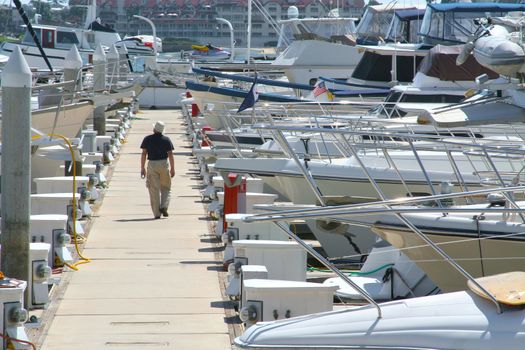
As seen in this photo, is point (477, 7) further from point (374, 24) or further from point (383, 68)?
point (374, 24)

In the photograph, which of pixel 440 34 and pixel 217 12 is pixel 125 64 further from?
pixel 217 12

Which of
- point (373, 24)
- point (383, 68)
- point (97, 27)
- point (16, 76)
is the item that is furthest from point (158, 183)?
point (97, 27)

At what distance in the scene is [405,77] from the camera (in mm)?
25781

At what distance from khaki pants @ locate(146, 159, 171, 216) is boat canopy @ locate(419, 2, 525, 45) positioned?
8202mm

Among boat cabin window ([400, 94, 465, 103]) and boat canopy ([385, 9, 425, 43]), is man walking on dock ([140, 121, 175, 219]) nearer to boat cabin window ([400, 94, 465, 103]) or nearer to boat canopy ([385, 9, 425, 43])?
boat cabin window ([400, 94, 465, 103])

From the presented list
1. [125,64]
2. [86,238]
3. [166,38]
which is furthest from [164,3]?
[86,238]

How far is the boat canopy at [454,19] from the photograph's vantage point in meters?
22.8

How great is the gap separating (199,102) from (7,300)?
20.3 meters

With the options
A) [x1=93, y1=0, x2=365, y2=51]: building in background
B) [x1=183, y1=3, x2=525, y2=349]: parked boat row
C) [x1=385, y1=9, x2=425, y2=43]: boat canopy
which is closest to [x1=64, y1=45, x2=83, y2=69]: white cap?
[x1=183, y1=3, x2=525, y2=349]: parked boat row

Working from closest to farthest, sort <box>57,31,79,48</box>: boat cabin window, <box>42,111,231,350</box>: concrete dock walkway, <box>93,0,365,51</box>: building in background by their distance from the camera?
<box>42,111,231,350</box>: concrete dock walkway → <box>57,31,79,48</box>: boat cabin window → <box>93,0,365,51</box>: building in background

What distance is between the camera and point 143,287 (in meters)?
12.1

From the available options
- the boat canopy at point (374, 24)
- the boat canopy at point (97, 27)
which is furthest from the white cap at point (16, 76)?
the boat canopy at point (97, 27)

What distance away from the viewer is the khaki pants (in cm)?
1712

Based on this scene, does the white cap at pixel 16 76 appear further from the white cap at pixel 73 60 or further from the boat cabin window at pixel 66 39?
the boat cabin window at pixel 66 39
